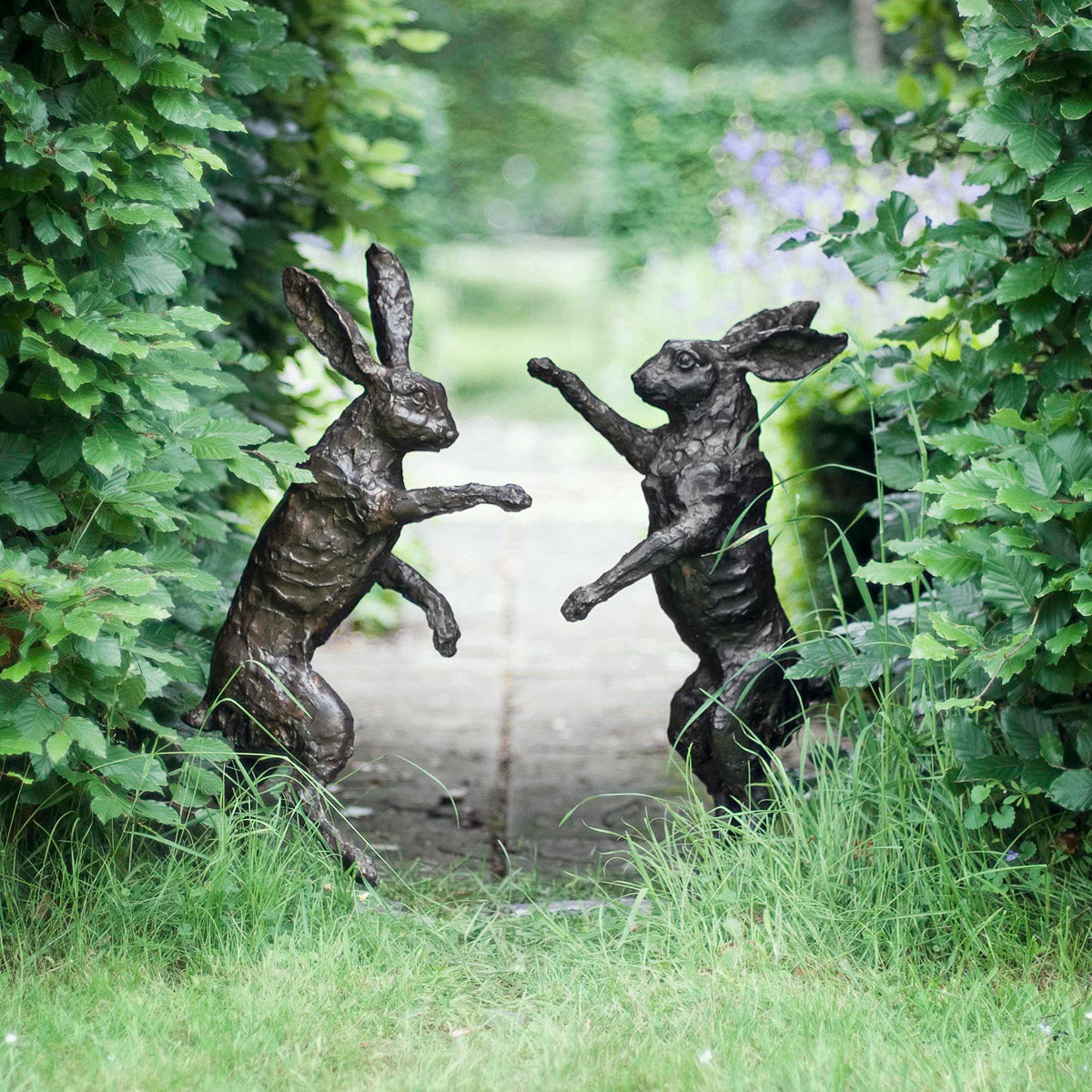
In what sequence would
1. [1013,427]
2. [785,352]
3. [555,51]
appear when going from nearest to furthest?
[1013,427], [785,352], [555,51]

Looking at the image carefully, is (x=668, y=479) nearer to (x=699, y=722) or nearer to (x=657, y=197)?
(x=699, y=722)

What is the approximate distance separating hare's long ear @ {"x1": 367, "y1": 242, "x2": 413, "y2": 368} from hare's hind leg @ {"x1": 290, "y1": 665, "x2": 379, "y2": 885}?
857 millimetres

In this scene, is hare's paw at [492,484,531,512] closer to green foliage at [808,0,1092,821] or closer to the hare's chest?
the hare's chest

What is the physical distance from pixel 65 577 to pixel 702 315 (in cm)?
835

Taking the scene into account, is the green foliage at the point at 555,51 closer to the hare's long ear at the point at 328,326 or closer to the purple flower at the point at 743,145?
the purple flower at the point at 743,145

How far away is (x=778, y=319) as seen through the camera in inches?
134

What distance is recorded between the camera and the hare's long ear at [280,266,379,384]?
10.5 ft

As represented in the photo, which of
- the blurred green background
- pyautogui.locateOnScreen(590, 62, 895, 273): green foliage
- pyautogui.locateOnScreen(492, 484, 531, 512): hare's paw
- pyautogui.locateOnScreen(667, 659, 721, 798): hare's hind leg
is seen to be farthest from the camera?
pyautogui.locateOnScreen(590, 62, 895, 273): green foliage

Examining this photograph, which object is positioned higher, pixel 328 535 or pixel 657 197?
pixel 328 535

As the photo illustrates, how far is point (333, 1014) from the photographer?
2.72 m

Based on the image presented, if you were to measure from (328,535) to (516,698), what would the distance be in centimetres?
271

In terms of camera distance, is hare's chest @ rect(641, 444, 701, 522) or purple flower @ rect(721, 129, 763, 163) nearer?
A: hare's chest @ rect(641, 444, 701, 522)

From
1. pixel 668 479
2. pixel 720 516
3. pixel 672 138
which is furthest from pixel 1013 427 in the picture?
pixel 672 138

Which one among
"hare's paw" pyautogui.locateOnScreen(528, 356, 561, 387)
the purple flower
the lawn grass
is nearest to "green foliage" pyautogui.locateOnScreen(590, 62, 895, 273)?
the purple flower
